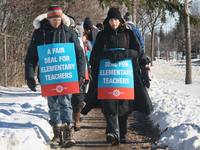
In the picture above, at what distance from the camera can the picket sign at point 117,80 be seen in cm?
403

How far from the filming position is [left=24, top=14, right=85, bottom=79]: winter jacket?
12.7 ft

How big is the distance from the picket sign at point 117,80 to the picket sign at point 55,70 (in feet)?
1.69

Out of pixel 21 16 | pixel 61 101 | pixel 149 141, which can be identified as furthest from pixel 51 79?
pixel 21 16

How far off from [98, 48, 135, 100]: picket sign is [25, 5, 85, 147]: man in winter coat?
0.37m

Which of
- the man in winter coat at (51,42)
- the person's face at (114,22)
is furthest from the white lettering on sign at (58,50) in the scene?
the person's face at (114,22)

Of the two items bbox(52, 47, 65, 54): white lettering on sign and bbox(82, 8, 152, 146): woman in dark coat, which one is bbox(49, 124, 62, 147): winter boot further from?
bbox(52, 47, 65, 54): white lettering on sign

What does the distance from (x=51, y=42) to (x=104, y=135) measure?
1899mm

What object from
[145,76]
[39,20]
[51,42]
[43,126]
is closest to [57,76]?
[51,42]

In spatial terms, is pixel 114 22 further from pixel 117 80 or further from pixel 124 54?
pixel 117 80

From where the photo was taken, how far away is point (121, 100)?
4.18 meters

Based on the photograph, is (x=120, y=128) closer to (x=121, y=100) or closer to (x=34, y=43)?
(x=121, y=100)

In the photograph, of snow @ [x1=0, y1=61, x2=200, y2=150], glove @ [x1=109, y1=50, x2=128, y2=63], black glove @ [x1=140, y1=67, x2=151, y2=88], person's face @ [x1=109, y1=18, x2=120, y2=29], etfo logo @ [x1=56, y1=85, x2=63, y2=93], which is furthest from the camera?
black glove @ [x1=140, y1=67, x2=151, y2=88]

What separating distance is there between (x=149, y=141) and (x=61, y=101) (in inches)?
62.1

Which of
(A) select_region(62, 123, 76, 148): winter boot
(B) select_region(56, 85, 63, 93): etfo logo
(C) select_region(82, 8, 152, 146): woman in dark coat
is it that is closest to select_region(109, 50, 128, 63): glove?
(C) select_region(82, 8, 152, 146): woman in dark coat
